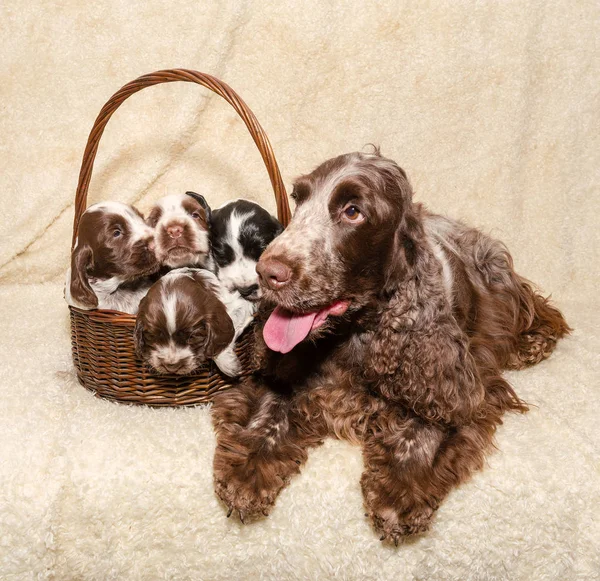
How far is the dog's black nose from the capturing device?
10.2ft

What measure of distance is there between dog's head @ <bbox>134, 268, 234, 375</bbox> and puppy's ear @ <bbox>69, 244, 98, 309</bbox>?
0.25m

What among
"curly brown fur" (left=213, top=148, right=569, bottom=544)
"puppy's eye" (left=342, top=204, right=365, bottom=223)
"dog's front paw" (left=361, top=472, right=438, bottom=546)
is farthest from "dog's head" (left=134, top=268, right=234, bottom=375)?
"dog's front paw" (left=361, top=472, right=438, bottom=546)

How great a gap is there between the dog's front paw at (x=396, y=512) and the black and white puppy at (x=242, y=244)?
3.51ft

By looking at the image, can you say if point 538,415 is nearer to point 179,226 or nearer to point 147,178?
point 179,226

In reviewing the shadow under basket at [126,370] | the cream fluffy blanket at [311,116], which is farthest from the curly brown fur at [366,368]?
the cream fluffy blanket at [311,116]

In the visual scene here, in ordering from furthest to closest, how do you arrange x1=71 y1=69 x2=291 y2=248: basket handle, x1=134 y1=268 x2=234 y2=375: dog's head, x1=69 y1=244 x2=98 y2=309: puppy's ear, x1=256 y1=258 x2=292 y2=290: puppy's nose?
x1=71 y1=69 x2=291 y2=248: basket handle < x1=69 y1=244 x2=98 y2=309: puppy's ear < x1=134 y1=268 x2=234 y2=375: dog's head < x1=256 y1=258 x2=292 y2=290: puppy's nose

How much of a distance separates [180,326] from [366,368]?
2.51ft

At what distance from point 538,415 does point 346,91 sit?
2335 mm

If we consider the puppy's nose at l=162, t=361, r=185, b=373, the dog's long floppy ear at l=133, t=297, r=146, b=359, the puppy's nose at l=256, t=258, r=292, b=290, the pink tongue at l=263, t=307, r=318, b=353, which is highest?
the puppy's nose at l=256, t=258, r=292, b=290

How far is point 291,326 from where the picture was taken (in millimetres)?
2553

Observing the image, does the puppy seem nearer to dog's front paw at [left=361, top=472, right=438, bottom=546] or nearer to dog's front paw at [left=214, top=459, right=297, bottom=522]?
dog's front paw at [left=214, top=459, right=297, bottom=522]

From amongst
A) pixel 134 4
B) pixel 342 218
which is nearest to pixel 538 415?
pixel 342 218

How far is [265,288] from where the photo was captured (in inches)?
96.0

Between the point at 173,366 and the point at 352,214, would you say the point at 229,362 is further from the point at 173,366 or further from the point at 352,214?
the point at 352,214
